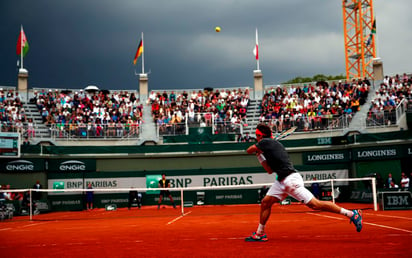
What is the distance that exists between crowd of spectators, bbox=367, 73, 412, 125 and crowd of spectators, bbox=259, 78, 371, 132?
1198 mm

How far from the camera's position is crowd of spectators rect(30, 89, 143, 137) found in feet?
99.8

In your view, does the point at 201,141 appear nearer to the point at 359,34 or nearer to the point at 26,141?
the point at 26,141

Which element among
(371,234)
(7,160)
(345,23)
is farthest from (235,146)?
(345,23)

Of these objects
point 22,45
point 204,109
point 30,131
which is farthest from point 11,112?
point 204,109

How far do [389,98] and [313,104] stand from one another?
17.1 ft

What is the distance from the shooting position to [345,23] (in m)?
51.2

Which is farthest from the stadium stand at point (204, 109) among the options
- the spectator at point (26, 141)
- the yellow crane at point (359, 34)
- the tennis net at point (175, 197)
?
the yellow crane at point (359, 34)

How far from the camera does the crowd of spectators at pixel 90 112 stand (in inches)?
1197

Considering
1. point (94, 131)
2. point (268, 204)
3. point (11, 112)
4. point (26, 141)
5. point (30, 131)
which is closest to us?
point (268, 204)

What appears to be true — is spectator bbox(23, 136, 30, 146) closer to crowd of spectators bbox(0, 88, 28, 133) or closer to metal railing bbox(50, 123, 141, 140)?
A: crowd of spectators bbox(0, 88, 28, 133)

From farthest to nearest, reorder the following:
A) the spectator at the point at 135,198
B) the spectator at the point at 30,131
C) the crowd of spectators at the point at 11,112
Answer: the spectator at the point at 30,131
the crowd of spectators at the point at 11,112
the spectator at the point at 135,198

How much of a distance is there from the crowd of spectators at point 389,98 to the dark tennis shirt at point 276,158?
73.3 ft

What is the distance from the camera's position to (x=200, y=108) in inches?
1358

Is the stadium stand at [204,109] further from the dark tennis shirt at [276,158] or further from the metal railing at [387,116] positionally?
the dark tennis shirt at [276,158]
